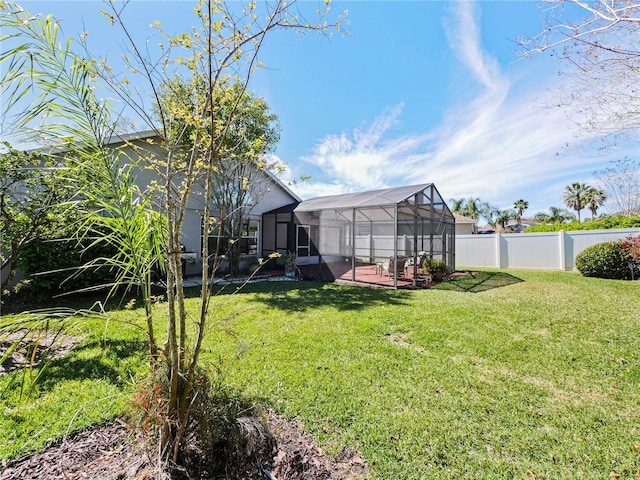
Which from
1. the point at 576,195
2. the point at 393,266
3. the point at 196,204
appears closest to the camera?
the point at 393,266

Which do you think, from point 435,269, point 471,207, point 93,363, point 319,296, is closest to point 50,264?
point 93,363

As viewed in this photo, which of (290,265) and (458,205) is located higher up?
(458,205)

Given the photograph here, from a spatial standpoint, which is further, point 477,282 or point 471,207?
point 471,207

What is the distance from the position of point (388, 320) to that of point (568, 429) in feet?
10.0

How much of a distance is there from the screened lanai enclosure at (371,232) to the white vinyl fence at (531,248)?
3.43 m

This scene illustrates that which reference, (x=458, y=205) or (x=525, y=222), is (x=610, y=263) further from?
(x=525, y=222)

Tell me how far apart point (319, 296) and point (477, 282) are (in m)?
5.86

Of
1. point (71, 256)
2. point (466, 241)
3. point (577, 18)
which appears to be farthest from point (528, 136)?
point (71, 256)

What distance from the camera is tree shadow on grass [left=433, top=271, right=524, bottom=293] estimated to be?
28.0 feet

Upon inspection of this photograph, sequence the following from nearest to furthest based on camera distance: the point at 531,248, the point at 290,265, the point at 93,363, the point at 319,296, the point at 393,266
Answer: the point at 93,363 → the point at 319,296 → the point at 393,266 → the point at 290,265 → the point at 531,248

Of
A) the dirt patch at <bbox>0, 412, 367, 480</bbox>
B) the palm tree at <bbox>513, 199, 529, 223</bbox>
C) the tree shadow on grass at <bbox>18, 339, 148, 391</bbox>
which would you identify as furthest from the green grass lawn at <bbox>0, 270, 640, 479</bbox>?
the palm tree at <bbox>513, 199, 529, 223</bbox>

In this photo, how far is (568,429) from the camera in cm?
245

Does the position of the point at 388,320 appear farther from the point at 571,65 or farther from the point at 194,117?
the point at 571,65

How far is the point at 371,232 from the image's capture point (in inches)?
453
